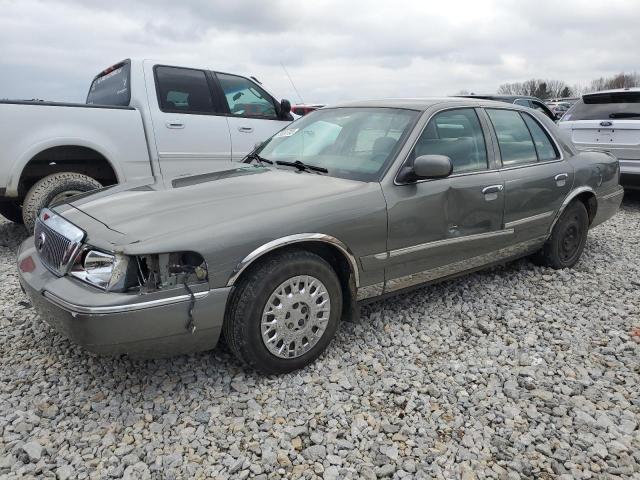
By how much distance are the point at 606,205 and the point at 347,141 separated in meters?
3.02

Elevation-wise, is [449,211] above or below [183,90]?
below

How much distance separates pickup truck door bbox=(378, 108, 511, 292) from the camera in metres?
3.24

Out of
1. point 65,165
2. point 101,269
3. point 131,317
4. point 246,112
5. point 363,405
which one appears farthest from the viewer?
Answer: point 246,112

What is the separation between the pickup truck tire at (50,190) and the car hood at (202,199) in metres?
1.94

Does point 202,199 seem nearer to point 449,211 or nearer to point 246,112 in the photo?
point 449,211

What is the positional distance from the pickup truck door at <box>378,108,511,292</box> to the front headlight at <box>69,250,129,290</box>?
156 cm

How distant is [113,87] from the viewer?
6.11 metres

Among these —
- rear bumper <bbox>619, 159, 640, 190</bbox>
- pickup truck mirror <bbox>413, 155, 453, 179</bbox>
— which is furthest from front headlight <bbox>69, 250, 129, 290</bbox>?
rear bumper <bbox>619, 159, 640, 190</bbox>

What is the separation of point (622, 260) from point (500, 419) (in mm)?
3310

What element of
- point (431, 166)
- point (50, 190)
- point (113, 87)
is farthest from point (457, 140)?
point (113, 87)

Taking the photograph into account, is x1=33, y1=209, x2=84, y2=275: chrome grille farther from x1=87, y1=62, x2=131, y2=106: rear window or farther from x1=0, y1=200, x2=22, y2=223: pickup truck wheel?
x1=0, y1=200, x2=22, y2=223: pickup truck wheel

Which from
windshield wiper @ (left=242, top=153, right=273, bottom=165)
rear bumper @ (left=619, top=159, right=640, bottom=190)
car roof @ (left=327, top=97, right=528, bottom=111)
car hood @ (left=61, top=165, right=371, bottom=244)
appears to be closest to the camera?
car hood @ (left=61, top=165, right=371, bottom=244)

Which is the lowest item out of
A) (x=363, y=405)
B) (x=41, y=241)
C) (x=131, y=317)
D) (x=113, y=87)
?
(x=363, y=405)

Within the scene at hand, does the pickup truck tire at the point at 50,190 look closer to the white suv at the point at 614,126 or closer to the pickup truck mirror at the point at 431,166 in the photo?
the pickup truck mirror at the point at 431,166
